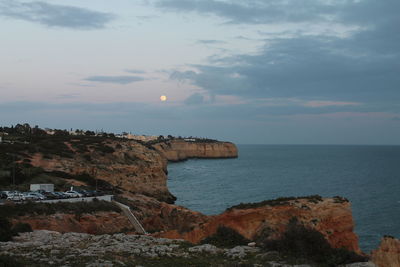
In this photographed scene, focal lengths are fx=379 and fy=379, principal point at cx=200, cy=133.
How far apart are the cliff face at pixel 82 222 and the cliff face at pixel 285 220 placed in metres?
7.93

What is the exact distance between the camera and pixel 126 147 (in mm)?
72688

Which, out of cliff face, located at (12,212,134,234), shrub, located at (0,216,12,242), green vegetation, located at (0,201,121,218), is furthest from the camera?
green vegetation, located at (0,201,121,218)

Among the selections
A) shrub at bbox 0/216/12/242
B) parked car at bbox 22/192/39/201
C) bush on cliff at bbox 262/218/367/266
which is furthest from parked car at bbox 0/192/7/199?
bush on cliff at bbox 262/218/367/266

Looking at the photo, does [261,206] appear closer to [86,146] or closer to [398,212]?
[398,212]

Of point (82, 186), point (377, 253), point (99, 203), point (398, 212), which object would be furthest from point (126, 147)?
point (377, 253)

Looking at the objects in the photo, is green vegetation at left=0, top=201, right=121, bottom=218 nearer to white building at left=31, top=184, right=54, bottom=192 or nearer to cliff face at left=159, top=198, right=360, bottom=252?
white building at left=31, top=184, right=54, bottom=192

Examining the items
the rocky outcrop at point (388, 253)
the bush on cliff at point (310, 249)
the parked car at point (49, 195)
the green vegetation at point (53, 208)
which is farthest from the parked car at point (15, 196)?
the rocky outcrop at point (388, 253)

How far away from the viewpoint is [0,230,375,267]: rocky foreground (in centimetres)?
1492

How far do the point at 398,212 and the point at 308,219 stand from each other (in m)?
36.0

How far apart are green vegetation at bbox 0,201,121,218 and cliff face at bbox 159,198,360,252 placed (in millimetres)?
10194

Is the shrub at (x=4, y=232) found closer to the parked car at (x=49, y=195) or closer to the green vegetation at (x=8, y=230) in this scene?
the green vegetation at (x=8, y=230)

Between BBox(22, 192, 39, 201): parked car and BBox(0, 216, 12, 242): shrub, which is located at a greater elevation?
BBox(0, 216, 12, 242): shrub

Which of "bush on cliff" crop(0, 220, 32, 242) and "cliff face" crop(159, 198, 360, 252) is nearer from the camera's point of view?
"bush on cliff" crop(0, 220, 32, 242)

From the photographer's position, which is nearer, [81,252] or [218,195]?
[81,252]
